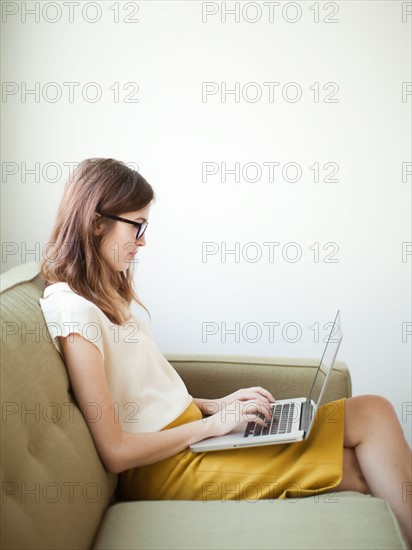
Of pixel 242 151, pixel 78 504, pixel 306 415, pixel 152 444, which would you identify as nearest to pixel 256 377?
pixel 306 415

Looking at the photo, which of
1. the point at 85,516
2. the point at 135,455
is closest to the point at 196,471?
the point at 135,455

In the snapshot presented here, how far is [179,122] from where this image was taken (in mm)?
2646

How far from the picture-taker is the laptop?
1526mm

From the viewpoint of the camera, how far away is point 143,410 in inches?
62.9

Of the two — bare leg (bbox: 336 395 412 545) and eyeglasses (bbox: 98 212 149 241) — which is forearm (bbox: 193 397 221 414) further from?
eyeglasses (bbox: 98 212 149 241)

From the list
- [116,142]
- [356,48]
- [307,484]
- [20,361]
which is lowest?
[307,484]

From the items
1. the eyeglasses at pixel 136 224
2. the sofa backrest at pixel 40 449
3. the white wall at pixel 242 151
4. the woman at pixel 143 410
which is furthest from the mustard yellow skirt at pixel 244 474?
the white wall at pixel 242 151

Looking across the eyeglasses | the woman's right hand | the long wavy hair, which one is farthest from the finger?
the eyeglasses

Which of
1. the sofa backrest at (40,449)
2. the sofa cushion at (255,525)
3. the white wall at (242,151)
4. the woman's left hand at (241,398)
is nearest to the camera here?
the sofa backrest at (40,449)

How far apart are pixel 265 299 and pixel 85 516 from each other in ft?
5.12

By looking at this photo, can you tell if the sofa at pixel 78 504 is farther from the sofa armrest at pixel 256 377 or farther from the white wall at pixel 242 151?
the white wall at pixel 242 151

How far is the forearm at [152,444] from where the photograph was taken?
146 centimetres

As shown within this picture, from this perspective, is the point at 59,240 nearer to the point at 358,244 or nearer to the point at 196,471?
the point at 196,471

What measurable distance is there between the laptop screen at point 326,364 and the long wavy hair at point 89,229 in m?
0.49
